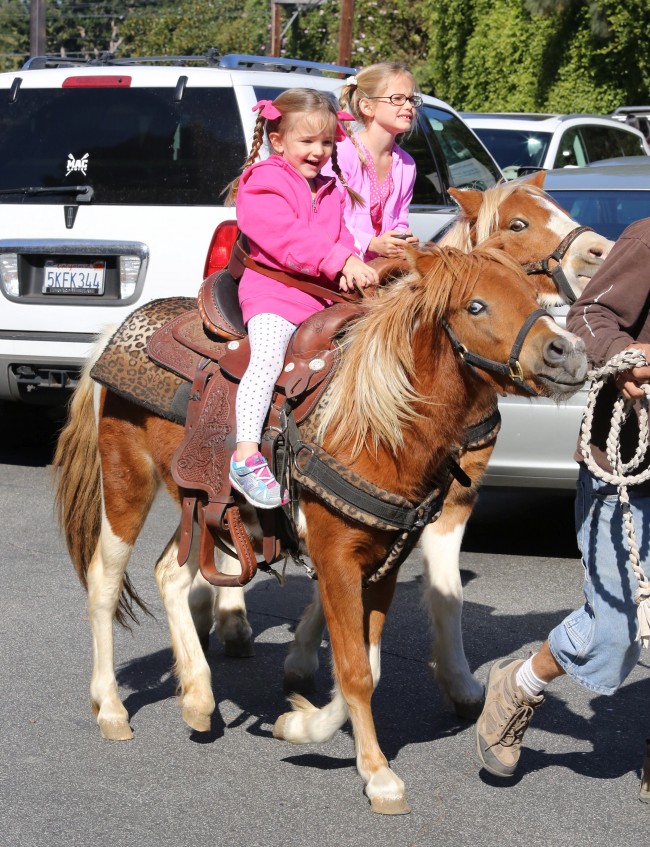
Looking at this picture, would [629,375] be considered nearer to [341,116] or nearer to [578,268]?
[578,268]

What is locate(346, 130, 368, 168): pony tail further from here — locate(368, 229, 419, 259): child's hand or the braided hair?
the braided hair

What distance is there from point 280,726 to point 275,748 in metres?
0.14

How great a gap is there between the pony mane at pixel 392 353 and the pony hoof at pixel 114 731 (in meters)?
1.42

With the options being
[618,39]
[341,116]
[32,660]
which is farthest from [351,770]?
[618,39]

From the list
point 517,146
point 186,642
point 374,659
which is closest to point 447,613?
point 374,659

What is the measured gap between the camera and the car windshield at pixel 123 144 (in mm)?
8039

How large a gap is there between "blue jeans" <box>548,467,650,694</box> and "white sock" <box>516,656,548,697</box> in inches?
5.7

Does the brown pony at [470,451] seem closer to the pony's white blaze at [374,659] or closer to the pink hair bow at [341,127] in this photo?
the pink hair bow at [341,127]

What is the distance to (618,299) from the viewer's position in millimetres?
3895

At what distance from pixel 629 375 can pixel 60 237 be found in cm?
527

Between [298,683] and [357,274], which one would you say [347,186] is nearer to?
[357,274]

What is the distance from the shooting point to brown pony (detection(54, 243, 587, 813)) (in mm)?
3754

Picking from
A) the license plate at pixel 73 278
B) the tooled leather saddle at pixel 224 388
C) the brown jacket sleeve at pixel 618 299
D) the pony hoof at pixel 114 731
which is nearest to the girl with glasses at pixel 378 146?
the tooled leather saddle at pixel 224 388

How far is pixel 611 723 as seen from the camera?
4918 mm
